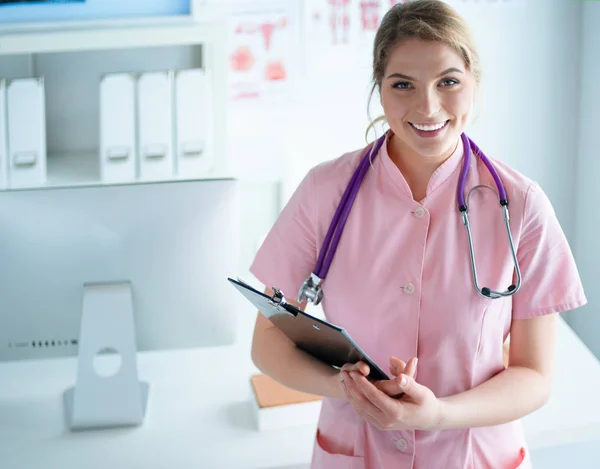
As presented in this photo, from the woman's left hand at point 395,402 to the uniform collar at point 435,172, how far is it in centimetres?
32

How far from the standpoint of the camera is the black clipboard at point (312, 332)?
42.7 inches

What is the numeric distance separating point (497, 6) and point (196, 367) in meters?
1.74

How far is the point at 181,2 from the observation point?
8.41 feet

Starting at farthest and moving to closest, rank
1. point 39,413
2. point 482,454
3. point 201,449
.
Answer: point 39,413 < point 201,449 < point 482,454

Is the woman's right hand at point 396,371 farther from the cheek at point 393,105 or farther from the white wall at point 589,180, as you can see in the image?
the white wall at point 589,180

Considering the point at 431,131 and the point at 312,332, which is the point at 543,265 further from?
the point at 312,332

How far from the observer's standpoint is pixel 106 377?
1.62 m

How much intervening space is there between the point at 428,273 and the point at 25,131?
1.34 m

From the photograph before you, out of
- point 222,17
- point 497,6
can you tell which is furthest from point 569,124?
point 222,17

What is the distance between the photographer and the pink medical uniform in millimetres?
1217

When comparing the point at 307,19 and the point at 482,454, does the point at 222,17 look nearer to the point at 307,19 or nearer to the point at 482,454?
the point at 307,19

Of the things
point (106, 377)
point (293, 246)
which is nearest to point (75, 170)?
point (106, 377)

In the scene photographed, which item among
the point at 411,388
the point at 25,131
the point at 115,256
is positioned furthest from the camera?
the point at 25,131

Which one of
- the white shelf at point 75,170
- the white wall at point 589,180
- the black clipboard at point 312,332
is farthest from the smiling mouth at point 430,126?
the white wall at point 589,180
